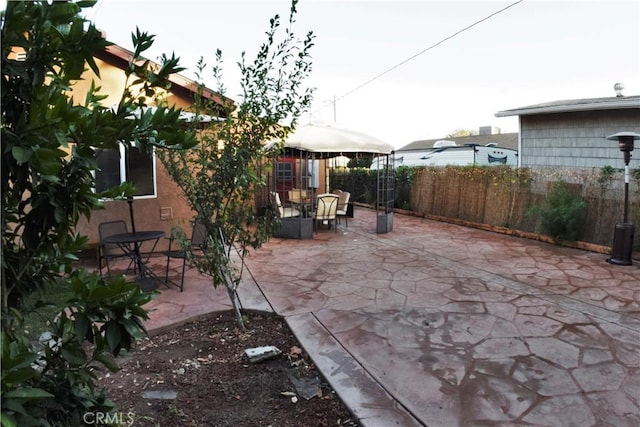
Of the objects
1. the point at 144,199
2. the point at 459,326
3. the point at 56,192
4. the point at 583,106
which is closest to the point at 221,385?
the point at 56,192

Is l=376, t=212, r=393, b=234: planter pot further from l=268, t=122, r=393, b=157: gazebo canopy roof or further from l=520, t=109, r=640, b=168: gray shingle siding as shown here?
l=520, t=109, r=640, b=168: gray shingle siding

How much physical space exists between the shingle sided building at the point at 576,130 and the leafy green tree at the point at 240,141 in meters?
7.77

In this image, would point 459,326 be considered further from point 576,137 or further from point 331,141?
point 576,137

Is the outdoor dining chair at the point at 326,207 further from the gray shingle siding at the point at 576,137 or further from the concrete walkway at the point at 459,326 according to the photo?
the gray shingle siding at the point at 576,137

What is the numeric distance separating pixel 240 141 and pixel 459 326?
9.22ft

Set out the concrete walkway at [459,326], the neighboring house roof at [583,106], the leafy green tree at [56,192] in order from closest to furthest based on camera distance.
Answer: the leafy green tree at [56,192]
the concrete walkway at [459,326]
the neighboring house roof at [583,106]

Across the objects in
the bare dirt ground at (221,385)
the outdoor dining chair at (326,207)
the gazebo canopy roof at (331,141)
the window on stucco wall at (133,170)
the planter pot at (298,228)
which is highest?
→ the gazebo canopy roof at (331,141)

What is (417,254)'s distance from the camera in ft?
23.8

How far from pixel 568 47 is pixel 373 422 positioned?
12.0 meters

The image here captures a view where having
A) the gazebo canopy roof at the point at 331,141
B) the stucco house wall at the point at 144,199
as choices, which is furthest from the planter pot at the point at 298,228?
the stucco house wall at the point at 144,199

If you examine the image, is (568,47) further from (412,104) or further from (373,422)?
(412,104)

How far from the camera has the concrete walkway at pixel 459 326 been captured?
2.73 meters

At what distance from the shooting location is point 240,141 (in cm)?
365

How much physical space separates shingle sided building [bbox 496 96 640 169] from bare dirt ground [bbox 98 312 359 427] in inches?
330
